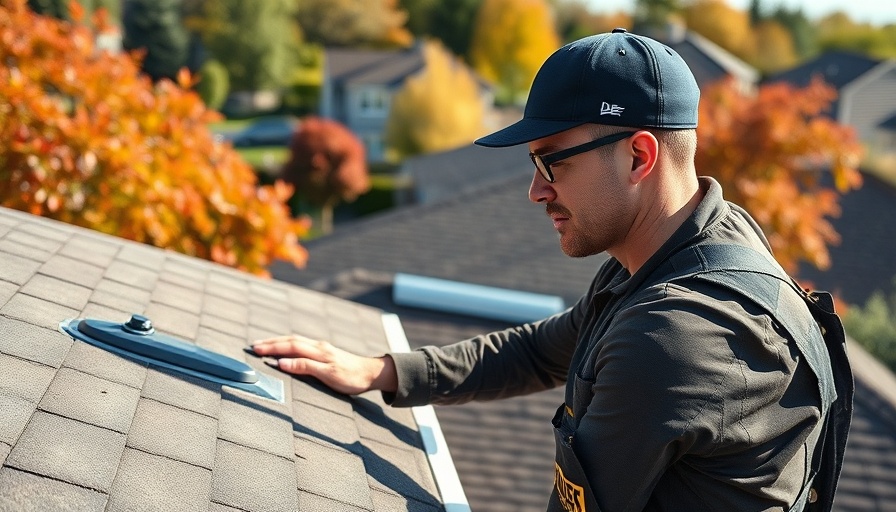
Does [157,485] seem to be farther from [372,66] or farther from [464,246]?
[372,66]

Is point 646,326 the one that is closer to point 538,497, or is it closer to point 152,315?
point 152,315

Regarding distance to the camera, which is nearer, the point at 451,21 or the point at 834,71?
the point at 834,71

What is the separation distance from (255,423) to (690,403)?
1.25 meters

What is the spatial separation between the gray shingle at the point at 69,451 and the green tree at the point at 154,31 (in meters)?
44.9

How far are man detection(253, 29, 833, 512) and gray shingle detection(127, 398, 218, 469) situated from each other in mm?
910

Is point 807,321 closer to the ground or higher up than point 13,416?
higher up

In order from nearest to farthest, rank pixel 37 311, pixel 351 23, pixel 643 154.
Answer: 1. pixel 643 154
2. pixel 37 311
3. pixel 351 23

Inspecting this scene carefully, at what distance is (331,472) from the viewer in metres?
2.72

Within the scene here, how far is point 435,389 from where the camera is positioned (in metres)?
3.42

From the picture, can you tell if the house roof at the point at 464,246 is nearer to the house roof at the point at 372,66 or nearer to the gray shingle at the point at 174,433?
the gray shingle at the point at 174,433

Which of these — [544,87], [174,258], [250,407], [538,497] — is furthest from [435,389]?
[538,497]

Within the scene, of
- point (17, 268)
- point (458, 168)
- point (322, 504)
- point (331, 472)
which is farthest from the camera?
point (458, 168)

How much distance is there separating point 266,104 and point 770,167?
50244mm

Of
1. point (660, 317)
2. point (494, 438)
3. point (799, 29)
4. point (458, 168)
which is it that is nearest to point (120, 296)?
point (660, 317)
